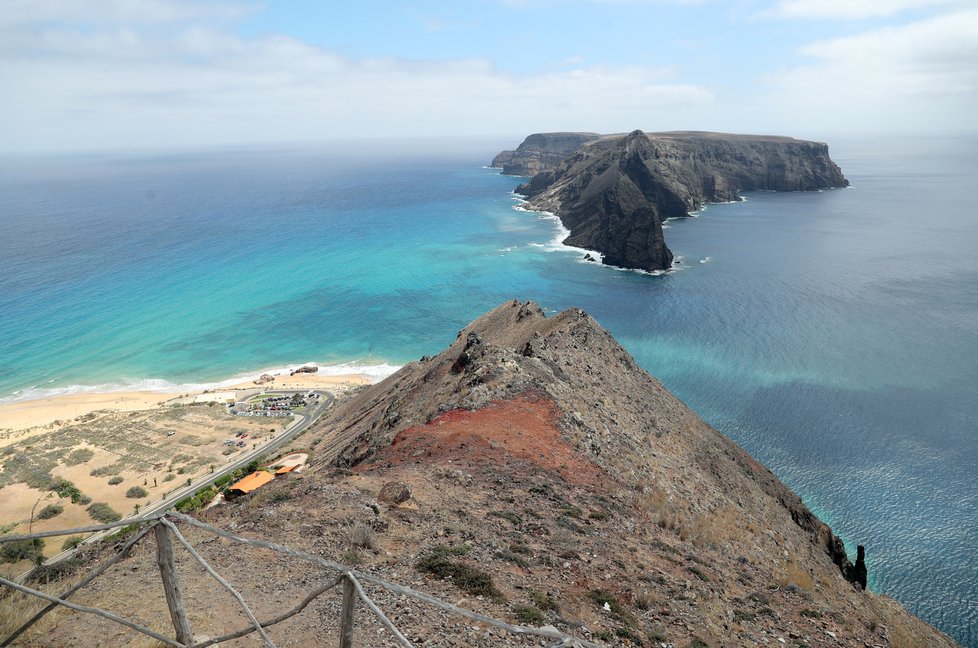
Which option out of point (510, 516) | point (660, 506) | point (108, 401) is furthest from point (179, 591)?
point (108, 401)

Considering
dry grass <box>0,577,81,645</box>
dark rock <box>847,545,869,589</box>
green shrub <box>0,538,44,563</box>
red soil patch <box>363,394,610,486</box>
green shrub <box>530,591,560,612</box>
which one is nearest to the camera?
dry grass <box>0,577,81,645</box>

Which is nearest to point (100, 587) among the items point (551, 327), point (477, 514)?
point (477, 514)

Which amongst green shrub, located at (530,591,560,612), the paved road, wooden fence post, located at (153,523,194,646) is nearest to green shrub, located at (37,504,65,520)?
the paved road

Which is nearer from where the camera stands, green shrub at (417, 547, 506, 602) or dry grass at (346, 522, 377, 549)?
green shrub at (417, 547, 506, 602)

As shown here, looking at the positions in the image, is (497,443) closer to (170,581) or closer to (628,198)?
(170,581)

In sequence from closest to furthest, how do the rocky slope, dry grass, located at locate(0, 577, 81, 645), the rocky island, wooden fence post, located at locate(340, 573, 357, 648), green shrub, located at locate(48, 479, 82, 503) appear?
wooden fence post, located at locate(340, 573, 357, 648) < dry grass, located at locate(0, 577, 81, 645) < the rocky slope < green shrub, located at locate(48, 479, 82, 503) < the rocky island

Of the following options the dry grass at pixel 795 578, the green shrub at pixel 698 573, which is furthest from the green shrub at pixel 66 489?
the dry grass at pixel 795 578

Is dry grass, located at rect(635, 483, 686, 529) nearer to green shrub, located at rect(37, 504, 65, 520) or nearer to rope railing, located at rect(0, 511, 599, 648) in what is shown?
rope railing, located at rect(0, 511, 599, 648)
